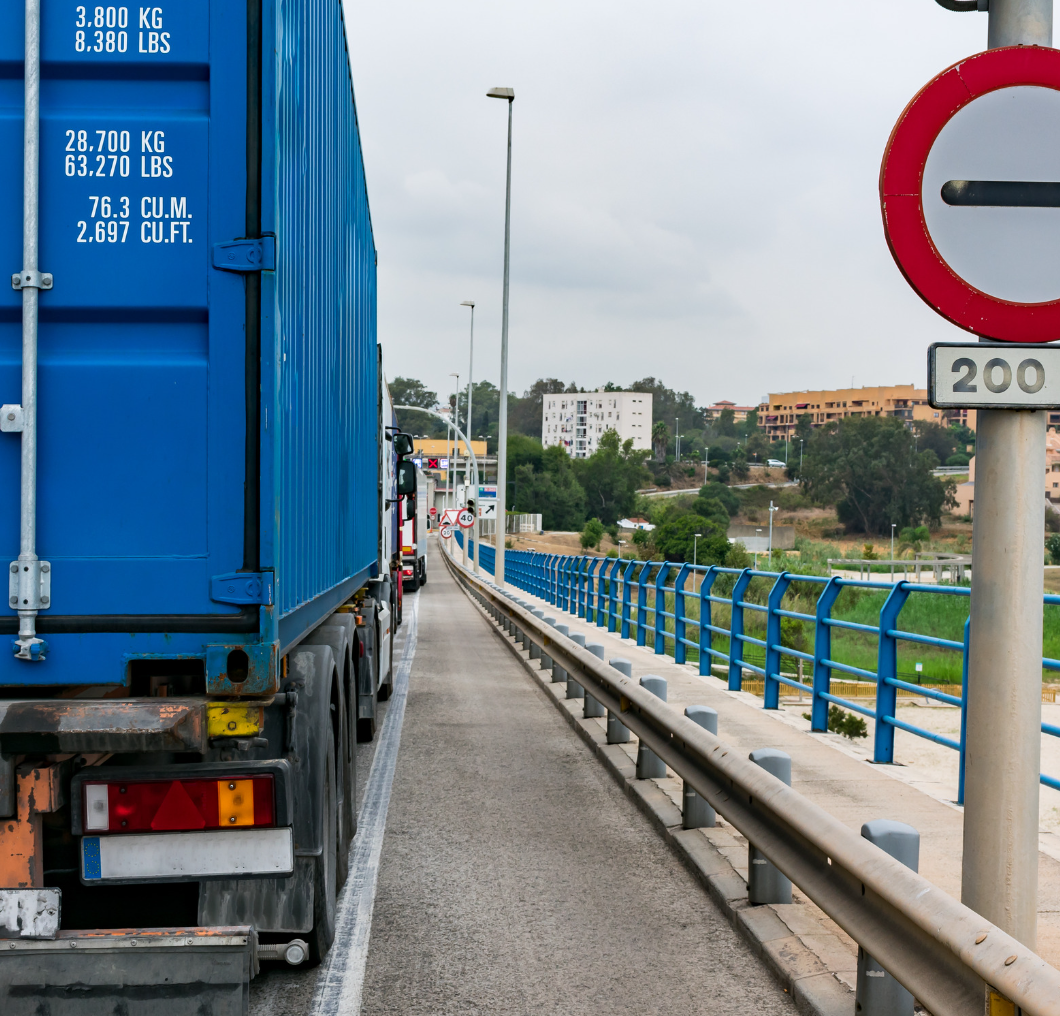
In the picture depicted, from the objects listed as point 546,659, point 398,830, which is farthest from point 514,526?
point 398,830

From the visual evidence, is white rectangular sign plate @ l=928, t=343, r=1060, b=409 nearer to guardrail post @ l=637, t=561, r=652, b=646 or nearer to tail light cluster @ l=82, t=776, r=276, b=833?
tail light cluster @ l=82, t=776, r=276, b=833

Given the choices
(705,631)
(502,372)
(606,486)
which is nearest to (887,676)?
(705,631)

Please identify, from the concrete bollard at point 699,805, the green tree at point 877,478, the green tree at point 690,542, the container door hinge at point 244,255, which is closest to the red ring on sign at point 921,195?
the container door hinge at point 244,255

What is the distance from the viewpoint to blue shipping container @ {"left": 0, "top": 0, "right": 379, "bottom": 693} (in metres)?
3.74

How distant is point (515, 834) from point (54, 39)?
15.3 ft

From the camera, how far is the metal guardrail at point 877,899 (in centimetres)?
280

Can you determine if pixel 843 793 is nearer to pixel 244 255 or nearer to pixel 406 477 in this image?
pixel 244 255

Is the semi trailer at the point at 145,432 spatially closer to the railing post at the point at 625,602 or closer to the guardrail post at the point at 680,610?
the guardrail post at the point at 680,610

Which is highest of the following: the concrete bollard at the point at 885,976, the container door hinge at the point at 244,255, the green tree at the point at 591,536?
the container door hinge at the point at 244,255

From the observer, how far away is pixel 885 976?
377 centimetres

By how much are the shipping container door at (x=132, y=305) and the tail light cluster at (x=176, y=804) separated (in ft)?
1.78

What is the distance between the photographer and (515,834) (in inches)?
270

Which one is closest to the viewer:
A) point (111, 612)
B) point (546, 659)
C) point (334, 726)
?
point (111, 612)

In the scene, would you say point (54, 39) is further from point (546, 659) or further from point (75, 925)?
point (546, 659)
